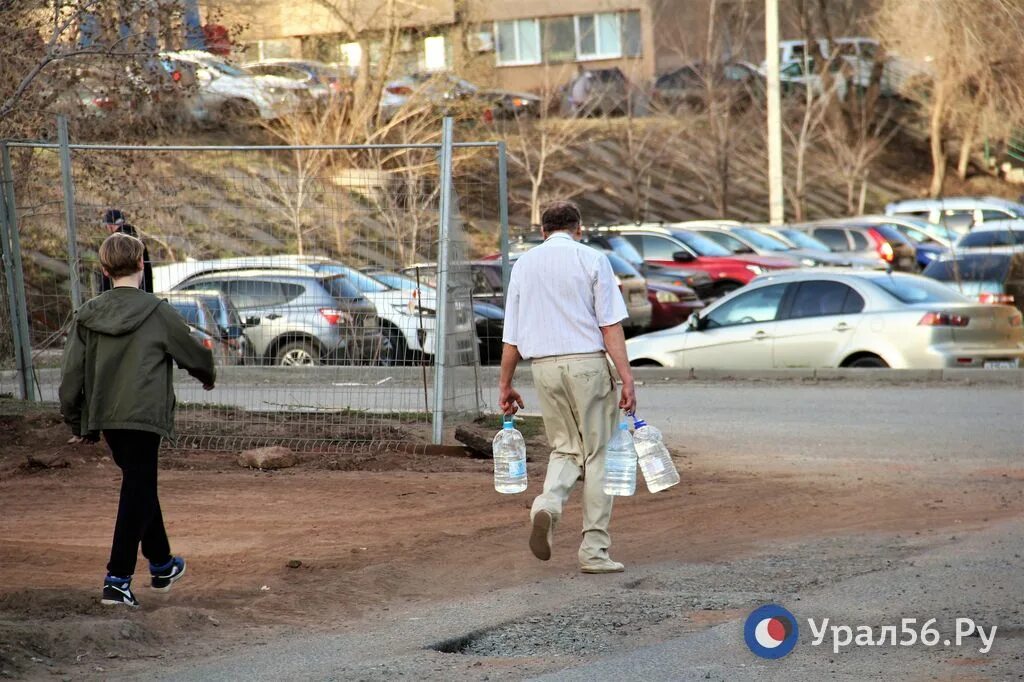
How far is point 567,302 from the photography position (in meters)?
7.32

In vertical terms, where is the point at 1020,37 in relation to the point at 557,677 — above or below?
above

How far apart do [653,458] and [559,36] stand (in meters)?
45.4

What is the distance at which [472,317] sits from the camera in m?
11.6

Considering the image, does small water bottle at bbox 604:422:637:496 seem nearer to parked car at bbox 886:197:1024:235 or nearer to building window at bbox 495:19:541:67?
parked car at bbox 886:197:1024:235

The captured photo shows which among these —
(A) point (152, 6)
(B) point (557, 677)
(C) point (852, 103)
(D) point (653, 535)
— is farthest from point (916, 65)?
(B) point (557, 677)

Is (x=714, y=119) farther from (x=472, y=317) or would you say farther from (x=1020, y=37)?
(x=472, y=317)

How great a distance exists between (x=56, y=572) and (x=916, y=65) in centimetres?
4356

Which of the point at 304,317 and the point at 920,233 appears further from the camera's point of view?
the point at 920,233

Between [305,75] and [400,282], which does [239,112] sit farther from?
[400,282]

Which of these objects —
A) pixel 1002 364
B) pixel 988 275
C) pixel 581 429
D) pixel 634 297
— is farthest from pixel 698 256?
pixel 581 429

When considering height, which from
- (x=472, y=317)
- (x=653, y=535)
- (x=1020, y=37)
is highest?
(x=1020, y=37)

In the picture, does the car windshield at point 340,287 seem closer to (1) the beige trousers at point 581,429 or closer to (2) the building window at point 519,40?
Answer: (1) the beige trousers at point 581,429

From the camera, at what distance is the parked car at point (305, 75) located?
32.8 m

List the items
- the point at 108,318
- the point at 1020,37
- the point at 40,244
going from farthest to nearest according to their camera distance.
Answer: the point at 1020,37, the point at 40,244, the point at 108,318
